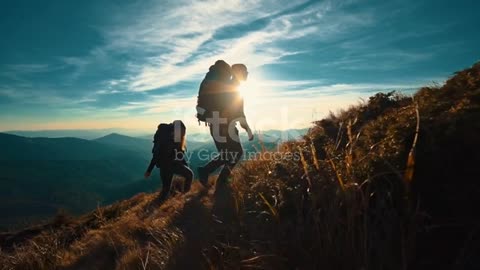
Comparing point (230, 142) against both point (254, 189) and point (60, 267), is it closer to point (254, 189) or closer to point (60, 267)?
point (254, 189)

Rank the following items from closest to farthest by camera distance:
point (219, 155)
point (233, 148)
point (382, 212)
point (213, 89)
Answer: point (382, 212)
point (213, 89)
point (233, 148)
point (219, 155)

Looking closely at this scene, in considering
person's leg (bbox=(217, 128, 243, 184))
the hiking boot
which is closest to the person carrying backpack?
the hiking boot

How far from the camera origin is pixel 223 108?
358 inches

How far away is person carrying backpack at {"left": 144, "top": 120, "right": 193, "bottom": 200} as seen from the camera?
1141 cm

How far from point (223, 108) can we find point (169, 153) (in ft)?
11.4

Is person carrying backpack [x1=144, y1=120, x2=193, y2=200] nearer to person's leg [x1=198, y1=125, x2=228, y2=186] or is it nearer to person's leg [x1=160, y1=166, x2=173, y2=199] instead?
person's leg [x1=160, y1=166, x2=173, y2=199]

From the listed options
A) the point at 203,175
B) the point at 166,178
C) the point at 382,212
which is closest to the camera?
the point at 382,212

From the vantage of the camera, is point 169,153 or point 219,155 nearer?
point 219,155

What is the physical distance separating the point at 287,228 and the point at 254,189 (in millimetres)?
1695

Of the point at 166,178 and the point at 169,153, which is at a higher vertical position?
the point at 169,153

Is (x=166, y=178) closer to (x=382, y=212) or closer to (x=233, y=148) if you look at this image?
(x=233, y=148)

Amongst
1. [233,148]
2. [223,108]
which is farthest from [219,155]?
[223,108]

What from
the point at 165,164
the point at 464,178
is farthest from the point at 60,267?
the point at 165,164

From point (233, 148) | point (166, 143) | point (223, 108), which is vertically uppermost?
point (223, 108)
